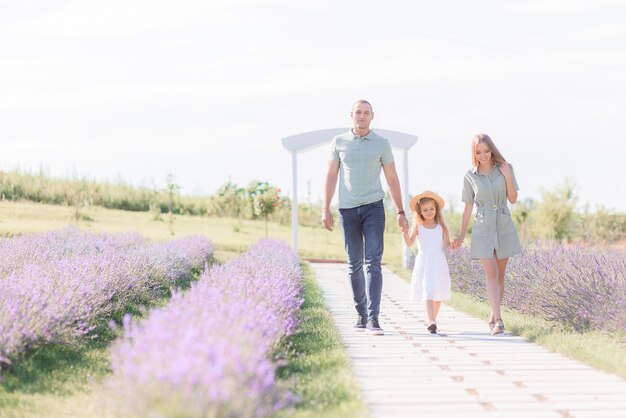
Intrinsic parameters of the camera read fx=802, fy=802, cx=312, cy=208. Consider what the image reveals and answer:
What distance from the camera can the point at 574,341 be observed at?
5566 mm

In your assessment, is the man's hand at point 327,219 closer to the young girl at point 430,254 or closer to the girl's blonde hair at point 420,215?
the young girl at point 430,254

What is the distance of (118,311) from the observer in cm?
765

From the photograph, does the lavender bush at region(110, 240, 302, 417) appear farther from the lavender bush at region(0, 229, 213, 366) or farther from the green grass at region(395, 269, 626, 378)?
the green grass at region(395, 269, 626, 378)

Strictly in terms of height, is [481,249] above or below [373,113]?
below

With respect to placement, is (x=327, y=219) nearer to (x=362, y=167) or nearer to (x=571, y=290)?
(x=362, y=167)

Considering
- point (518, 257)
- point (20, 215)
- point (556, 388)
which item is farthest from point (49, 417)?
point (20, 215)

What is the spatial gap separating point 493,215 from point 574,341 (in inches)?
48.0

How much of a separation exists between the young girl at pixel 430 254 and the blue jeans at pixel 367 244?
40cm

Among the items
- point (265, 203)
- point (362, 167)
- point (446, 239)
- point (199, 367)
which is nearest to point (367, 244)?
point (362, 167)

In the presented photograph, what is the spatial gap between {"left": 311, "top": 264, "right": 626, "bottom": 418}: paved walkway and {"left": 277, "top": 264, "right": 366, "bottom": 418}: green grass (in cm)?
10

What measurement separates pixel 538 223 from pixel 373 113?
1771cm

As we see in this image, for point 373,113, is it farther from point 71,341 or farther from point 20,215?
point 20,215

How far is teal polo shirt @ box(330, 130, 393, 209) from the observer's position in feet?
20.0

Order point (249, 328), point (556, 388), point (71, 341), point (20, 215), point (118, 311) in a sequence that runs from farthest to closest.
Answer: point (20, 215) → point (118, 311) → point (71, 341) → point (556, 388) → point (249, 328)
